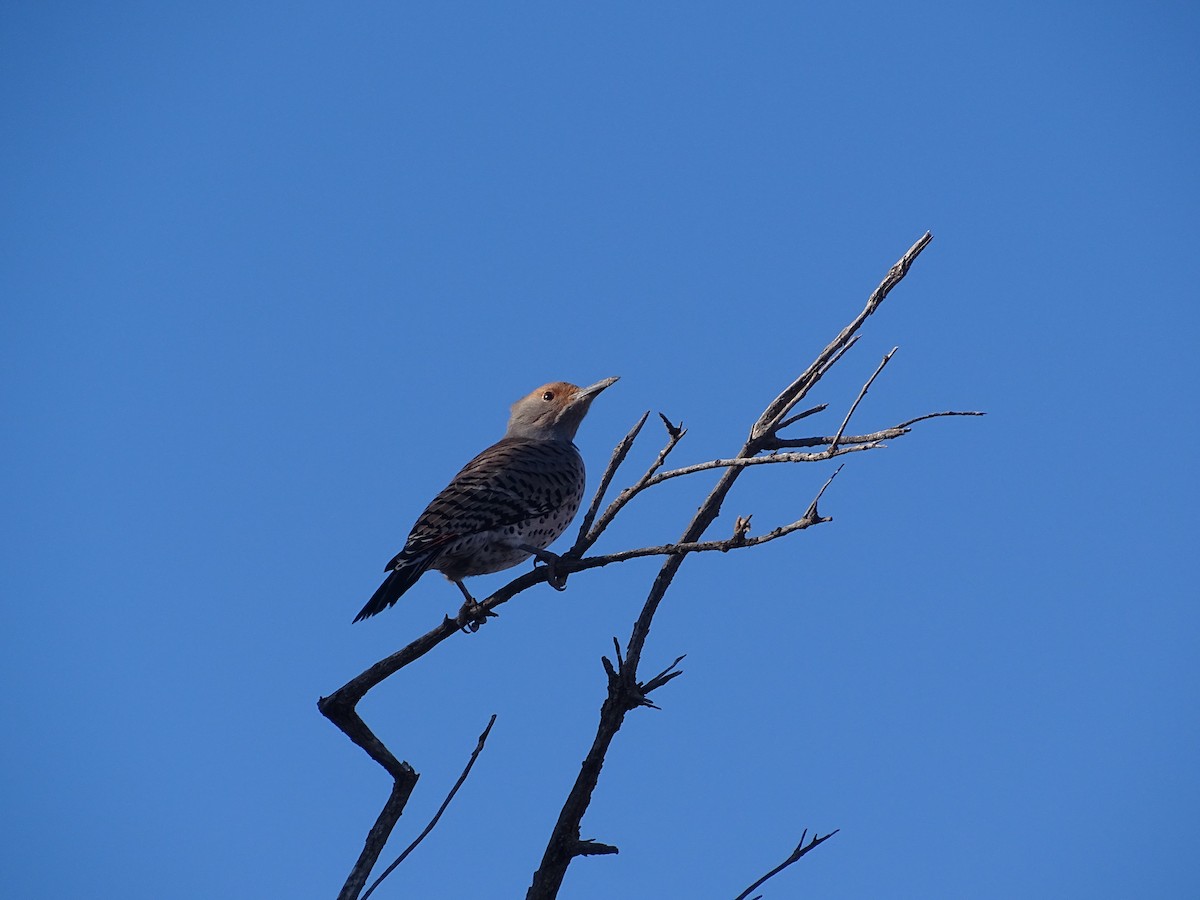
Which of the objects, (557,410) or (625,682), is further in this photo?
(557,410)

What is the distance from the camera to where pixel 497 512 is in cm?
880

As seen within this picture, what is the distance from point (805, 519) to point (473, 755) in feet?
7.01

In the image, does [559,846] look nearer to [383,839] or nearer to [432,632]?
[383,839]

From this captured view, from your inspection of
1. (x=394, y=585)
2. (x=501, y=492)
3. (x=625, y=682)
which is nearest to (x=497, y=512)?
(x=501, y=492)

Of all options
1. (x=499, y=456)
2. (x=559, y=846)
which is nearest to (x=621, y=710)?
(x=559, y=846)

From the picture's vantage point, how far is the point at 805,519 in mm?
4992

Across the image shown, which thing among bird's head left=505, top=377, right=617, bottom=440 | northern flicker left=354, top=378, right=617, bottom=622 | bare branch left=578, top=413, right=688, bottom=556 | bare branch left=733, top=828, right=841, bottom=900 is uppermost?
bird's head left=505, top=377, right=617, bottom=440

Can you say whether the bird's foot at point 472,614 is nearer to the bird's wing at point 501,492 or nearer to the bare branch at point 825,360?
the bird's wing at point 501,492

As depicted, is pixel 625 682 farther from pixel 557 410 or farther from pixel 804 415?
pixel 557 410

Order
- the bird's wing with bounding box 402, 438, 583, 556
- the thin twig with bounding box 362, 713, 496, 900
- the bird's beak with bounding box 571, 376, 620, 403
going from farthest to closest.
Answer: the bird's beak with bounding box 571, 376, 620, 403 < the bird's wing with bounding box 402, 438, 583, 556 < the thin twig with bounding box 362, 713, 496, 900

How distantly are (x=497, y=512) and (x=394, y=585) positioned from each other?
135 centimetres

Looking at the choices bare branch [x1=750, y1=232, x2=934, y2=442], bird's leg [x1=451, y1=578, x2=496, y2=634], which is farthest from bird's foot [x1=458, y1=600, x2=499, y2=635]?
bare branch [x1=750, y1=232, x2=934, y2=442]

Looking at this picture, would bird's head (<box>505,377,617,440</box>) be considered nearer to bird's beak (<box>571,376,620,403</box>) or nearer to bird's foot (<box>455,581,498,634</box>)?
bird's beak (<box>571,376,620,403</box>)

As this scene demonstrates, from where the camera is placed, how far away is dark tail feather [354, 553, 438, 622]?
7512 mm
